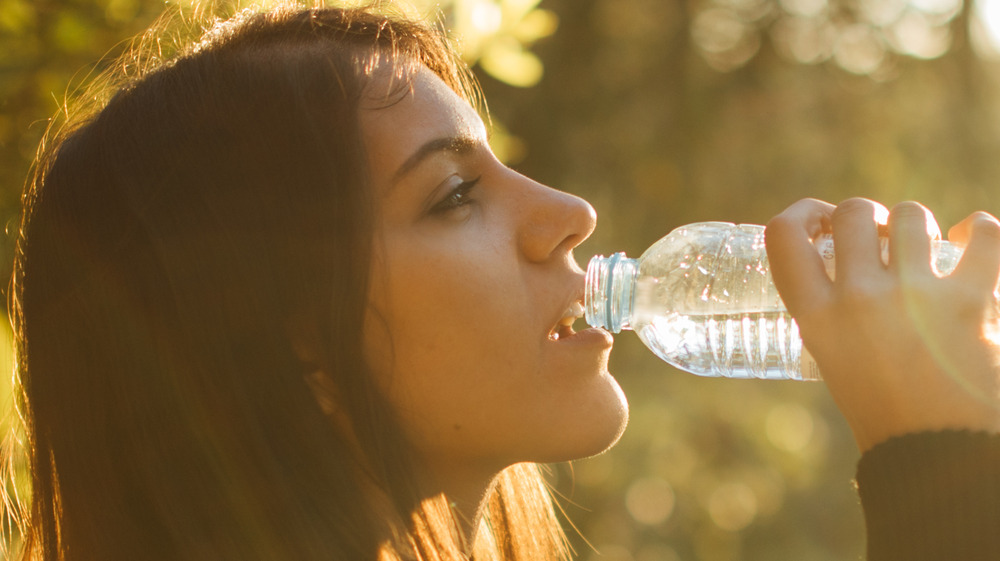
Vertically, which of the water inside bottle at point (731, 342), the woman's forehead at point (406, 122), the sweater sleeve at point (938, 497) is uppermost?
the woman's forehead at point (406, 122)

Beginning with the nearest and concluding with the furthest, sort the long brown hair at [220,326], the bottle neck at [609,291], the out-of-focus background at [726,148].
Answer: the long brown hair at [220,326] → the bottle neck at [609,291] → the out-of-focus background at [726,148]

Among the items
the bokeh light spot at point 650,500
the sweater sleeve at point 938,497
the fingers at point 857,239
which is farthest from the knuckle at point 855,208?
the bokeh light spot at point 650,500

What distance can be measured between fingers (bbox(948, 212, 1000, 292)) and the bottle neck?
65cm

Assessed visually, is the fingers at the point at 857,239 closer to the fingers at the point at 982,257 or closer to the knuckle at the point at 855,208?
the knuckle at the point at 855,208

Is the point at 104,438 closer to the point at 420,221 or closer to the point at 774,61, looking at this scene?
the point at 420,221

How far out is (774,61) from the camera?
386 cm

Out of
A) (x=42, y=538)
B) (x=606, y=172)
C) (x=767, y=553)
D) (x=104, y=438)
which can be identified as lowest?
(x=767, y=553)

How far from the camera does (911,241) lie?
134 cm

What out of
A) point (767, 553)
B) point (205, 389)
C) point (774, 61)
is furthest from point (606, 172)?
point (205, 389)

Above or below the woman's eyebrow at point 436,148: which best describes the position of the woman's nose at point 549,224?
below

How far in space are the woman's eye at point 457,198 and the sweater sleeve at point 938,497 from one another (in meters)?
0.77

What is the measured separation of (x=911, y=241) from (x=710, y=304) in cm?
75

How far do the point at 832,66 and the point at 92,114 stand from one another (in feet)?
10.6

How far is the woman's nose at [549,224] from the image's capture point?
5.12ft
